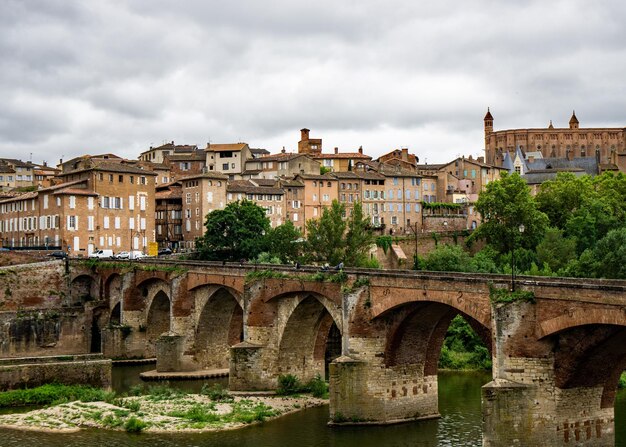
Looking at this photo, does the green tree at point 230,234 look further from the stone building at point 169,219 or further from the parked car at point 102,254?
the stone building at point 169,219

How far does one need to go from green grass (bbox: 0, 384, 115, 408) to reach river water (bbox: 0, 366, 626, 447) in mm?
6556

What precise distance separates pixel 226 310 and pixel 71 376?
1401cm

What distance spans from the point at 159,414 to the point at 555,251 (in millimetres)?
48055

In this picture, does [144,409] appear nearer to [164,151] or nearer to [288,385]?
[288,385]

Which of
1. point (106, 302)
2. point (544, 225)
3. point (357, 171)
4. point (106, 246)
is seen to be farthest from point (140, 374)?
point (357, 171)

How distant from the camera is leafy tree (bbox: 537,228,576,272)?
76.6m

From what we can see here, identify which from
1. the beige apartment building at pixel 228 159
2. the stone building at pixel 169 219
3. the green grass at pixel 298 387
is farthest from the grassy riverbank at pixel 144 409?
the beige apartment building at pixel 228 159

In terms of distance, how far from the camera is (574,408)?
31078 millimetres

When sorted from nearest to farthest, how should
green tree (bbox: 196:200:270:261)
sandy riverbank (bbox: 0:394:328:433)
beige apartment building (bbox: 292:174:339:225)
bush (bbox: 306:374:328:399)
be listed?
sandy riverbank (bbox: 0:394:328:433), bush (bbox: 306:374:328:399), green tree (bbox: 196:200:270:261), beige apartment building (bbox: 292:174:339:225)

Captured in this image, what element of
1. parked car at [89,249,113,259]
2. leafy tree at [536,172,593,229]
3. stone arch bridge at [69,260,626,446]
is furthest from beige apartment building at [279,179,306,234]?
stone arch bridge at [69,260,626,446]

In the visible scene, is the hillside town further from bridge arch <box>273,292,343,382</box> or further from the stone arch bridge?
bridge arch <box>273,292,343,382</box>

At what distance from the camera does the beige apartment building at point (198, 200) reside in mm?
96450

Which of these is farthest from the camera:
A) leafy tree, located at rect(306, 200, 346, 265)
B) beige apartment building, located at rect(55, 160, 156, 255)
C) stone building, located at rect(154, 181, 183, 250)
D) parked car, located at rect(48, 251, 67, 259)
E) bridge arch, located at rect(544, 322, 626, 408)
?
stone building, located at rect(154, 181, 183, 250)

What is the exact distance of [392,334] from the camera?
40.2m
